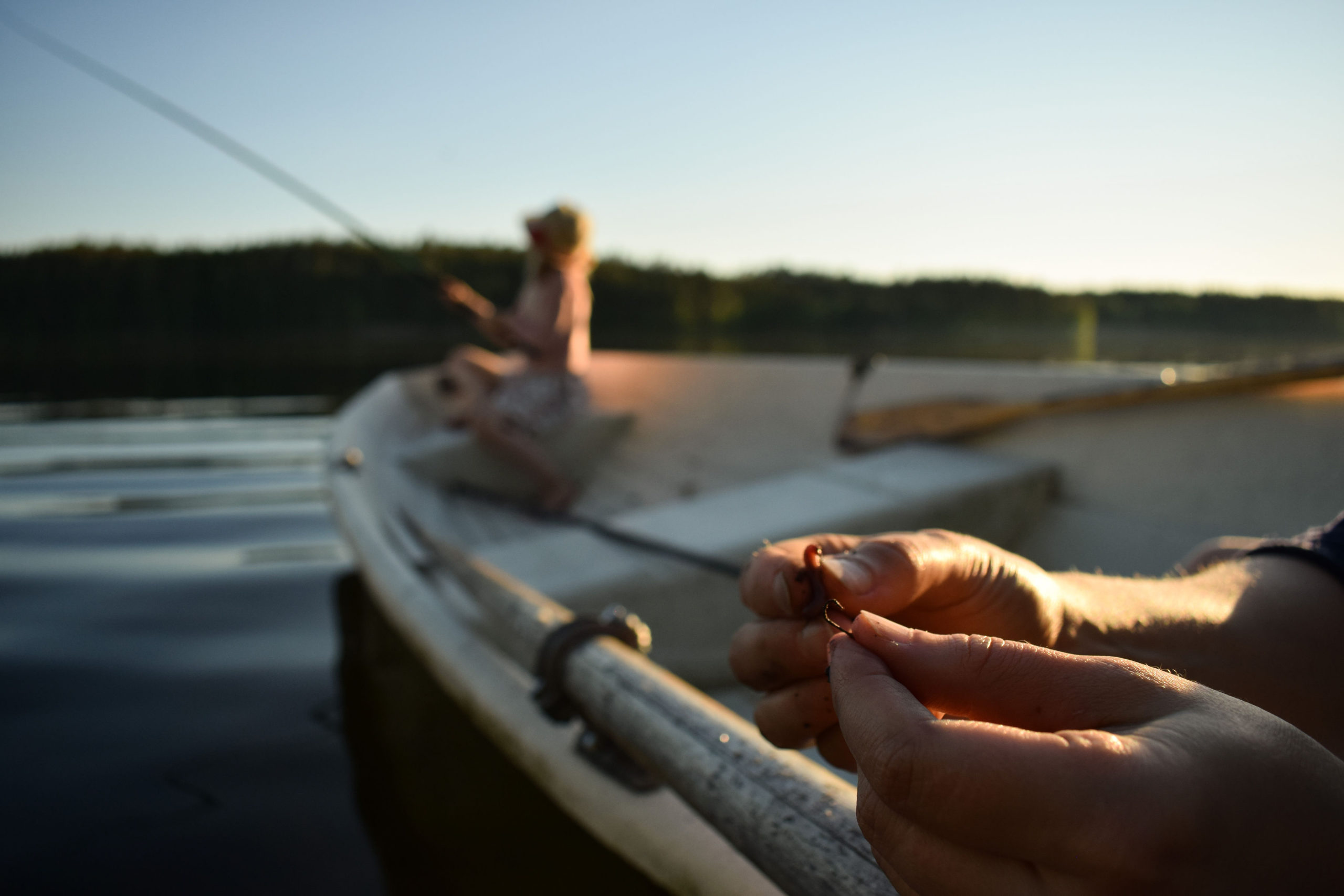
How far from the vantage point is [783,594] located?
0.72 m

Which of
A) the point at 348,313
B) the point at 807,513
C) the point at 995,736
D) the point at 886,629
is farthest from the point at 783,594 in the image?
the point at 348,313

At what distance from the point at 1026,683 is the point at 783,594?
27 cm

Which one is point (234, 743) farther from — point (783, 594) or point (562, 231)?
point (562, 231)

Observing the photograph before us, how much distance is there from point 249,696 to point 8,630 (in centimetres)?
108

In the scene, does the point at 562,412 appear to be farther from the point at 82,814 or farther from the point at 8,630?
the point at 82,814

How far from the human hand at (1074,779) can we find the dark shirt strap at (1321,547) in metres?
0.58

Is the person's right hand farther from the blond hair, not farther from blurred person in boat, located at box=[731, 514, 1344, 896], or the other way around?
the blond hair

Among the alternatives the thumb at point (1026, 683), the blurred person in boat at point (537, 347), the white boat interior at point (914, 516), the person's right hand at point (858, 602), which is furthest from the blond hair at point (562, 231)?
the thumb at point (1026, 683)

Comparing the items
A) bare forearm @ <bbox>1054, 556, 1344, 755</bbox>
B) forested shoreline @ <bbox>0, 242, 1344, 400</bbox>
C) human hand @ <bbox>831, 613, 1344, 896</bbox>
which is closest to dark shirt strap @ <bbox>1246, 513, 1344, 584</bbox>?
bare forearm @ <bbox>1054, 556, 1344, 755</bbox>

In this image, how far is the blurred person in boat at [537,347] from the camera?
3.85 meters

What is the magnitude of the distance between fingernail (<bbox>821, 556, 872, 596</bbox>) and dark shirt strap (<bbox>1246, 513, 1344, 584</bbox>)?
606mm

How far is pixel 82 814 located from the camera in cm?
177

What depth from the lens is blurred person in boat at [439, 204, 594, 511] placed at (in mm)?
3850

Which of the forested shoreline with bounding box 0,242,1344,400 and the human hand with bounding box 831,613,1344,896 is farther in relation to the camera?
the forested shoreline with bounding box 0,242,1344,400
